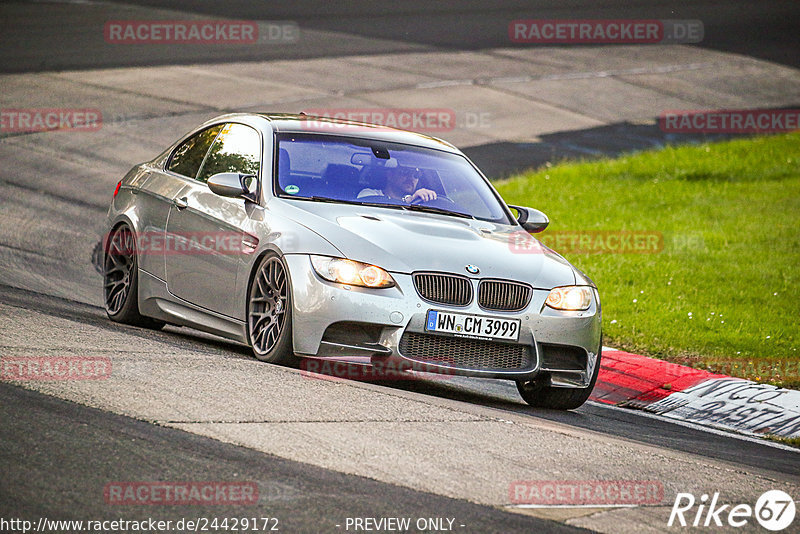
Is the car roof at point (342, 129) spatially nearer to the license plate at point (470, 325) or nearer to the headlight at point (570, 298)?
the headlight at point (570, 298)

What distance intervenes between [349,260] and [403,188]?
4.38 ft

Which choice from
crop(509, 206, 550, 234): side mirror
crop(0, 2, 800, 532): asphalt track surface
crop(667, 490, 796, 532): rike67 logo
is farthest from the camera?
crop(509, 206, 550, 234): side mirror

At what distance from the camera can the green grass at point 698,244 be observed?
11055mm

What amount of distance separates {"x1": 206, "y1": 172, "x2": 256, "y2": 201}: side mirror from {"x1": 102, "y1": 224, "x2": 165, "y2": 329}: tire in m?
1.34

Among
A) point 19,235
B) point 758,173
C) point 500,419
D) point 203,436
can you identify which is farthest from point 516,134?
point 203,436

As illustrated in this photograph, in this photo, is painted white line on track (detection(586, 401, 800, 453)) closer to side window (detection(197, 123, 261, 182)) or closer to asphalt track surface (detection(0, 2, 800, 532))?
asphalt track surface (detection(0, 2, 800, 532))

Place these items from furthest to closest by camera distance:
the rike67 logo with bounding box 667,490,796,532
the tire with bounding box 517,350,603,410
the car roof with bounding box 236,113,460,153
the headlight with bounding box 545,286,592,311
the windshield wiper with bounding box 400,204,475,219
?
the car roof with bounding box 236,113,460,153, the windshield wiper with bounding box 400,204,475,219, the tire with bounding box 517,350,603,410, the headlight with bounding box 545,286,592,311, the rike67 logo with bounding box 667,490,796,532

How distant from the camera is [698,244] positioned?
49.0 feet

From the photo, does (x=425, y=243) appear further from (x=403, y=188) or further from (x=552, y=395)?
(x=552, y=395)

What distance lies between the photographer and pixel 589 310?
26.2ft

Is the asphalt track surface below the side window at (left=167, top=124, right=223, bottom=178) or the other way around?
below

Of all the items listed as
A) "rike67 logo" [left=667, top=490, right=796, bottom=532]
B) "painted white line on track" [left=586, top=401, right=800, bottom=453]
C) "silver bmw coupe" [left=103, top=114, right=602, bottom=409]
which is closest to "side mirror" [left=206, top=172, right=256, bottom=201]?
"silver bmw coupe" [left=103, top=114, right=602, bottom=409]

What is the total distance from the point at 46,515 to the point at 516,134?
1753 cm

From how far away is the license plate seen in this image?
24.1 feet
